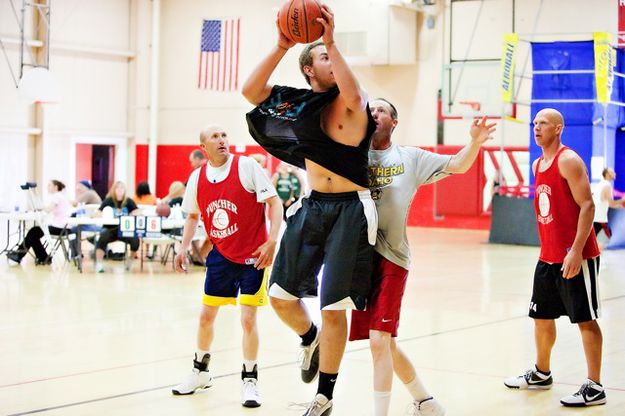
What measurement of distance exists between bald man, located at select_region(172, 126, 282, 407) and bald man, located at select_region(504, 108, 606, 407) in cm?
168

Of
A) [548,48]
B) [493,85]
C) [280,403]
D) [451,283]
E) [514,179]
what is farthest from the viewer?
[514,179]

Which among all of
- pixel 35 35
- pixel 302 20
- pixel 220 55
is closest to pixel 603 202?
pixel 302 20

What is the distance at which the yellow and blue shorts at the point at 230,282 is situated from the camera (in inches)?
228

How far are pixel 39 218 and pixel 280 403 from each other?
9.29 meters

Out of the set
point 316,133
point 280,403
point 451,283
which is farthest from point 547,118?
point 451,283

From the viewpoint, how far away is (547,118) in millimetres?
5773

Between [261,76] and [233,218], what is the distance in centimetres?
147

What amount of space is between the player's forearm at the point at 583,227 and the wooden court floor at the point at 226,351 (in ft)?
3.12

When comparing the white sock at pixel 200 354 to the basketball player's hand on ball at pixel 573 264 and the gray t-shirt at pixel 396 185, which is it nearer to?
the gray t-shirt at pixel 396 185

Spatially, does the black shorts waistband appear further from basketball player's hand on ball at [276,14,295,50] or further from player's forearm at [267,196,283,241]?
player's forearm at [267,196,283,241]

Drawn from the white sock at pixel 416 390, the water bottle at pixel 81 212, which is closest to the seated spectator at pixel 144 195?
the water bottle at pixel 81 212

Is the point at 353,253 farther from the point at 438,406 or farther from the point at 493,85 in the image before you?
the point at 493,85

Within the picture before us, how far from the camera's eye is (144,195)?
54.1 ft

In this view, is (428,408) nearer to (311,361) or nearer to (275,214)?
(311,361)
